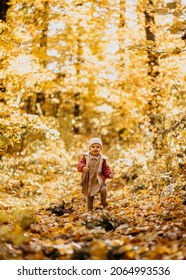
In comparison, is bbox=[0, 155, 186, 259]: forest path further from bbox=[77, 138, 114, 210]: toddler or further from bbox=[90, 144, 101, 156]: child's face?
bbox=[90, 144, 101, 156]: child's face

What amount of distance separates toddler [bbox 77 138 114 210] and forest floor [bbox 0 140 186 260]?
0.37 metres

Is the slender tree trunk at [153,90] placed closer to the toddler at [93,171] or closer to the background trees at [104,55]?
the background trees at [104,55]

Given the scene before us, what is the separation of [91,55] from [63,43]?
146 cm

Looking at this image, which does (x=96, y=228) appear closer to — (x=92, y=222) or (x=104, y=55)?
(x=92, y=222)

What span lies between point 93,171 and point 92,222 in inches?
66.3

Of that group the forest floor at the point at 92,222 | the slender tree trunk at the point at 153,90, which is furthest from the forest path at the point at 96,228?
the slender tree trunk at the point at 153,90

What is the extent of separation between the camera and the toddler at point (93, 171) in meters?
7.62

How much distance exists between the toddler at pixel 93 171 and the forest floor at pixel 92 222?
1.22 feet

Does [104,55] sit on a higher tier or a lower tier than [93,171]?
higher

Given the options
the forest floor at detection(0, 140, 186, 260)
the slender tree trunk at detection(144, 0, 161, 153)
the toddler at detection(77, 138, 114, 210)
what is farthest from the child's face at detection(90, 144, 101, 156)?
the slender tree trunk at detection(144, 0, 161, 153)

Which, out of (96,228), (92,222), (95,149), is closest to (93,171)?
(95,149)

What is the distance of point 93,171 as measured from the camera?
25.2 feet

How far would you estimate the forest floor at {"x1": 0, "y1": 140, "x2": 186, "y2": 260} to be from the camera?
4588 millimetres


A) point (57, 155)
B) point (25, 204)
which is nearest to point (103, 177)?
A: point (25, 204)
